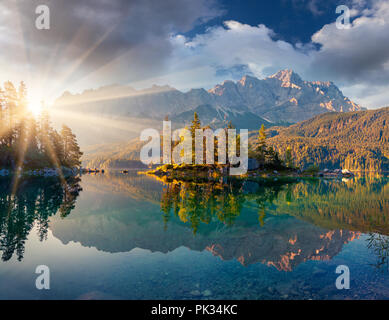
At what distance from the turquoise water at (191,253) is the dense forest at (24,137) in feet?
215

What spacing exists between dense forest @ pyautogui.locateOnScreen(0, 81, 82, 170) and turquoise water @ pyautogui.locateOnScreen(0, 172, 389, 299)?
2581 inches

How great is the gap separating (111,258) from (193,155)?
231 feet

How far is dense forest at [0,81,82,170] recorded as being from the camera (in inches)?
2886

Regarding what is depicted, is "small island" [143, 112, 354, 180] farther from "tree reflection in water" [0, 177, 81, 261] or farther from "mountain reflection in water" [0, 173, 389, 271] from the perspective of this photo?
"mountain reflection in water" [0, 173, 389, 271]

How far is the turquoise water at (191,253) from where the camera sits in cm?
892

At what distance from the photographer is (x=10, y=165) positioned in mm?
71438

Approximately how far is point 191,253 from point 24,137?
9275 cm

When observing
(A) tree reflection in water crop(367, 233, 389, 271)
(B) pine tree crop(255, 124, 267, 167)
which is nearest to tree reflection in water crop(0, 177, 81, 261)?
(A) tree reflection in water crop(367, 233, 389, 271)

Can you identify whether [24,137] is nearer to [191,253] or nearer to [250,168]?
[250,168]

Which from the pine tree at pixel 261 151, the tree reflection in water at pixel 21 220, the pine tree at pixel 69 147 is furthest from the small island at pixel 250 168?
the tree reflection in water at pixel 21 220

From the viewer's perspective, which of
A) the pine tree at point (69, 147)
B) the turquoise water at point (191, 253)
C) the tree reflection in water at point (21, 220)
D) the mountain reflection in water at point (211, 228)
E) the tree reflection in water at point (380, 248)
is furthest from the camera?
the pine tree at point (69, 147)

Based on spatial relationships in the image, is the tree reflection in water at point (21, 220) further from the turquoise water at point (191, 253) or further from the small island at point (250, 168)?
the small island at point (250, 168)

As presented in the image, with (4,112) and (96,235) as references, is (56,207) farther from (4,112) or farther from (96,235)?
(4,112)

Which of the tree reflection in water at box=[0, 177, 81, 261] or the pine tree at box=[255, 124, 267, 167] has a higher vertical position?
the pine tree at box=[255, 124, 267, 167]
